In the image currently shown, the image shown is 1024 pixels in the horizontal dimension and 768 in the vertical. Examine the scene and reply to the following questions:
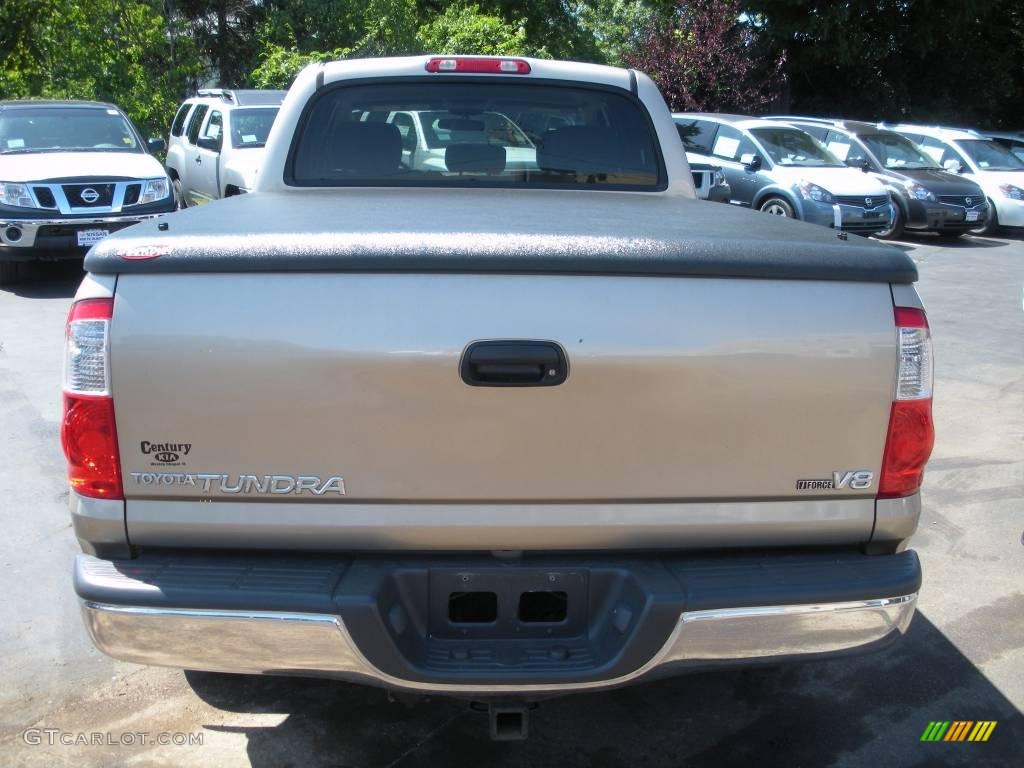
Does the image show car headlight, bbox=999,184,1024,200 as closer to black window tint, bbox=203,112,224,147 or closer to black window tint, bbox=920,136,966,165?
black window tint, bbox=920,136,966,165

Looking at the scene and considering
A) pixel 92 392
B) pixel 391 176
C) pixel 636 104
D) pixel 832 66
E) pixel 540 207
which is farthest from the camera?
pixel 832 66

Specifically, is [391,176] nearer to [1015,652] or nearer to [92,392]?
[92,392]

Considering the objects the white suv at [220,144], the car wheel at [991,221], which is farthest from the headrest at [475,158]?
the car wheel at [991,221]

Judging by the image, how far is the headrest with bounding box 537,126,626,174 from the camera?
14.4 feet

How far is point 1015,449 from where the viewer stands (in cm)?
641

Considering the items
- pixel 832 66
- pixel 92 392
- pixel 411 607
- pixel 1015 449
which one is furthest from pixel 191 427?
pixel 832 66

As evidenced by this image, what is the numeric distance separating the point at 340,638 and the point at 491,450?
1.95ft

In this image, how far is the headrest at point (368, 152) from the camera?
422cm

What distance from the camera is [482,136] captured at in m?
4.43

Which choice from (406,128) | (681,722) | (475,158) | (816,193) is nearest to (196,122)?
(816,193)

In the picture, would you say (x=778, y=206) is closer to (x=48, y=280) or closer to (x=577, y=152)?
(x=48, y=280)

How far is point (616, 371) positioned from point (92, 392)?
130cm

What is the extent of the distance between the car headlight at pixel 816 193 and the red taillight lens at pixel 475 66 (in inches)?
428

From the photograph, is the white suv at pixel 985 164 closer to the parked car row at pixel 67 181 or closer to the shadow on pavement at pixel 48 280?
the parked car row at pixel 67 181
